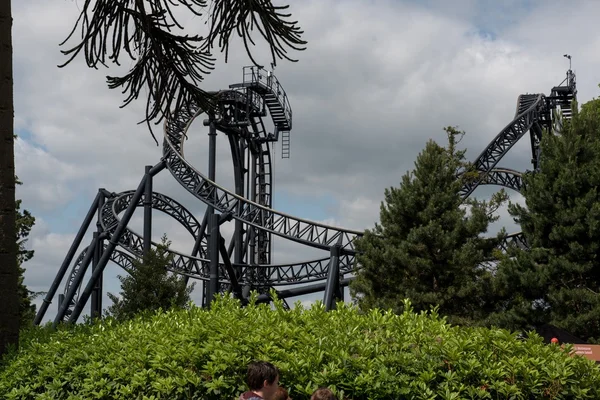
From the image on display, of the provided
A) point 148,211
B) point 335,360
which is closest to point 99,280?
point 148,211

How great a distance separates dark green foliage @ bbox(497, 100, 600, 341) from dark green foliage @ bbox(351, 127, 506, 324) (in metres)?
1.09

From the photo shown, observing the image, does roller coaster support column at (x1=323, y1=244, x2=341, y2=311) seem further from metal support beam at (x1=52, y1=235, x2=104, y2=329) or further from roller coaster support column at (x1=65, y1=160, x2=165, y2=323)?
metal support beam at (x1=52, y1=235, x2=104, y2=329)

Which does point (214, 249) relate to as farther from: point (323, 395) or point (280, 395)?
point (323, 395)

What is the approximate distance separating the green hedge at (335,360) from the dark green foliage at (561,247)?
47.6 ft

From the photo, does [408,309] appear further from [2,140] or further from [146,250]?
[146,250]

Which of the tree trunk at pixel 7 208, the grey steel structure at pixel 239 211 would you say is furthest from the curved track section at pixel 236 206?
the tree trunk at pixel 7 208

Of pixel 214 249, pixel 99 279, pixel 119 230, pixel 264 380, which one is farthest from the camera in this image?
pixel 99 279

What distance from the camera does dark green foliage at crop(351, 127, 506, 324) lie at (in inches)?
885

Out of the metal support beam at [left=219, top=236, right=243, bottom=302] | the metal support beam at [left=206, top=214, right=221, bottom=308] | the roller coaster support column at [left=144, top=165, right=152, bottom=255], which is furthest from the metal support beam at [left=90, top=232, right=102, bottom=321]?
the metal support beam at [left=206, top=214, right=221, bottom=308]

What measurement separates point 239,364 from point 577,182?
56.6 feet

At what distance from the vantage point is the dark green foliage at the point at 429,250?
73.8 ft

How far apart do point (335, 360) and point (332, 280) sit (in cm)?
2095

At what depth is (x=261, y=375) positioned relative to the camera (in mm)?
5637

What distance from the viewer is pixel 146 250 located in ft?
94.9
